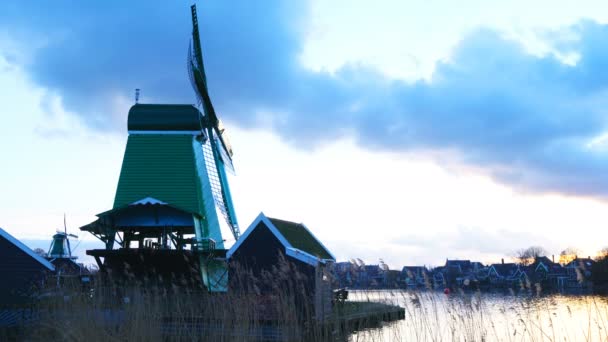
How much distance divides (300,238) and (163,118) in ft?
30.9

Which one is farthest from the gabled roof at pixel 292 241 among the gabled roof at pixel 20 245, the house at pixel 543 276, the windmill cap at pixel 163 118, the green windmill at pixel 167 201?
the windmill cap at pixel 163 118

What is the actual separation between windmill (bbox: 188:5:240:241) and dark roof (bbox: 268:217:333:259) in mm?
5996

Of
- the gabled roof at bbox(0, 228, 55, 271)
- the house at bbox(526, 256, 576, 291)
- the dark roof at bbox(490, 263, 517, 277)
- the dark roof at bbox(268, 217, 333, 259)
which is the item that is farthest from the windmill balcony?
the dark roof at bbox(490, 263, 517, 277)

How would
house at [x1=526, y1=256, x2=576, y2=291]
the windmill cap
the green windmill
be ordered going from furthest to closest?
the windmill cap
the green windmill
house at [x1=526, y1=256, x2=576, y2=291]

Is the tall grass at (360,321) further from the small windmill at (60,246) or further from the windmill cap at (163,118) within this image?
the small windmill at (60,246)

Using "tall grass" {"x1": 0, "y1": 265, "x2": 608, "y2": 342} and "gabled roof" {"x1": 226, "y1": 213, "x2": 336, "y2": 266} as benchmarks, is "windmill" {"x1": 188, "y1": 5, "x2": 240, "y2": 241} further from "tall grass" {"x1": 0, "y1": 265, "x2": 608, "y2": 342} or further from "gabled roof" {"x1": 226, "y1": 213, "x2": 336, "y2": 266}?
"tall grass" {"x1": 0, "y1": 265, "x2": 608, "y2": 342}

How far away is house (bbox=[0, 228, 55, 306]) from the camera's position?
1872 cm

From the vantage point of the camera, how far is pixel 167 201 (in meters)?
23.2

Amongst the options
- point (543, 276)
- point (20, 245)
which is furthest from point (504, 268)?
point (543, 276)

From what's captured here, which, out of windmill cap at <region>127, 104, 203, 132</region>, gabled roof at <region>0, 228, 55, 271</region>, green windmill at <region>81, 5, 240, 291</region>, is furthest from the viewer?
windmill cap at <region>127, 104, 203, 132</region>

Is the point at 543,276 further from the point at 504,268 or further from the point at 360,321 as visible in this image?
the point at 504,268

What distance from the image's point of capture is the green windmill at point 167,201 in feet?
71.8

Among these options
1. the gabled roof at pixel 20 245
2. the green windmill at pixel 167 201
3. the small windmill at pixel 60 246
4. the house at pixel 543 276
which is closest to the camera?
the house at pixel 543 276

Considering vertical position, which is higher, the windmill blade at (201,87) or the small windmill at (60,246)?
the windmill blade at (201,87)
